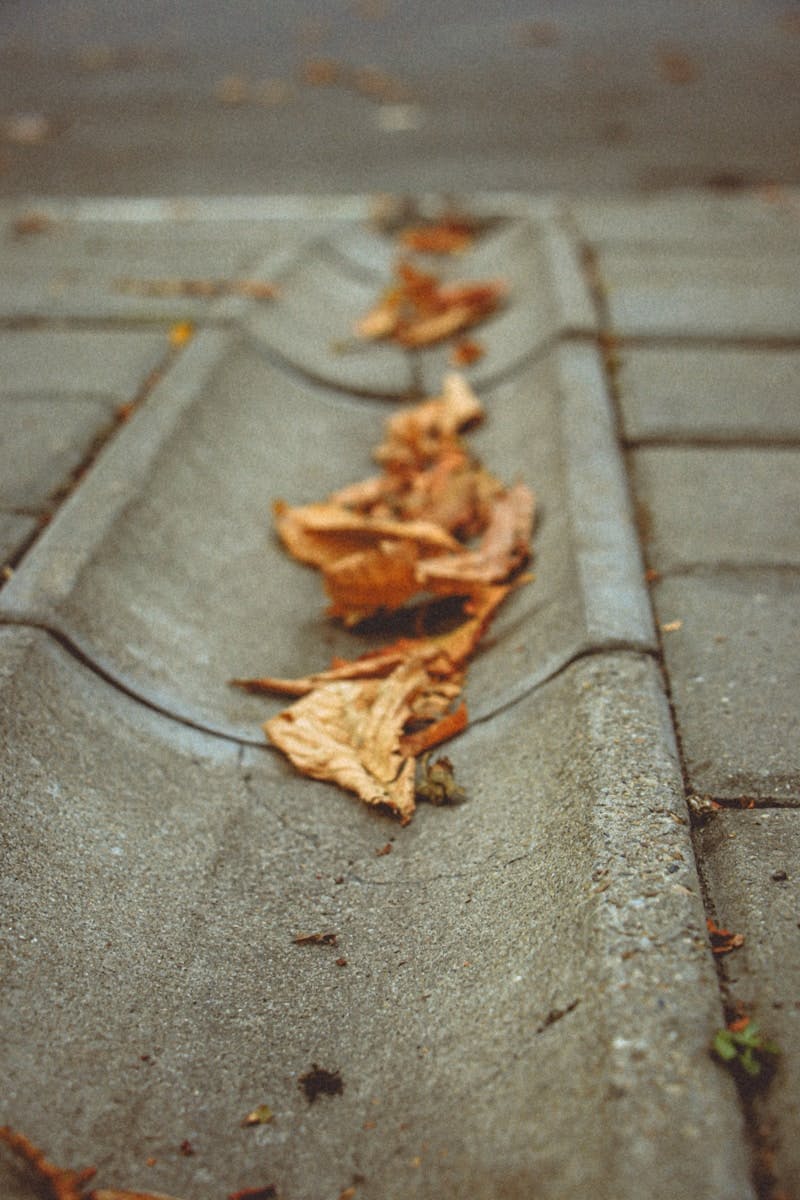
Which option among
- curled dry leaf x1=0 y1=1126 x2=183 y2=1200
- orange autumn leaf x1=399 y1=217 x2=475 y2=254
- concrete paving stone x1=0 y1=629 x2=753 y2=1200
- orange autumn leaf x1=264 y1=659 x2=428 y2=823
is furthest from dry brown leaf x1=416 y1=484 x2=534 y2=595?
orange autumn leaf x1=399 y1=217 x2=475 y2=254

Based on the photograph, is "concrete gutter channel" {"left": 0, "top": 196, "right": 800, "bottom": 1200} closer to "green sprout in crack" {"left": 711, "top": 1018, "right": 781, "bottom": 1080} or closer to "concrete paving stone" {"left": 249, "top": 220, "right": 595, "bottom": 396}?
"green sprout in crack" {"left": 711, "top": 1018, "right": 781, "bottom": 1080}

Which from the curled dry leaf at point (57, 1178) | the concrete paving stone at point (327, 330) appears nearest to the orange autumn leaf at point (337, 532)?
the concrete paving stone at point (327, 330)

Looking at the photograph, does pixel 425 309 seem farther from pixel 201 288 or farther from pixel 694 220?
pixel 694 220

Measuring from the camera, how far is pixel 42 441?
2.19 m

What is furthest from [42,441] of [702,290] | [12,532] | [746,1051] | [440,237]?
[440,237]

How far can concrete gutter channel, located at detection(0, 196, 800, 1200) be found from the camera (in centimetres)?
107

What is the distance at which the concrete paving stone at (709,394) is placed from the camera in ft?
7.54

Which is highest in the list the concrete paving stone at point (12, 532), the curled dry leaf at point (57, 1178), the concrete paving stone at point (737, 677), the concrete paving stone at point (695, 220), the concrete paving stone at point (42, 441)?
the concrete paving stone at point (12, 532)

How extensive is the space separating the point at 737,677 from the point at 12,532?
4.37ft

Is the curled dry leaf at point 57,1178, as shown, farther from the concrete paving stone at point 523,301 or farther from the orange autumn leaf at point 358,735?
the concrete paving stone at point 523,301

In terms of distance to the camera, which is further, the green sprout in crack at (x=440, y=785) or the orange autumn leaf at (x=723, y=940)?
the green sprout in crack at (x=440, y=785)

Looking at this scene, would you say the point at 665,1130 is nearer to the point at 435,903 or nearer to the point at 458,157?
the point at 435,903

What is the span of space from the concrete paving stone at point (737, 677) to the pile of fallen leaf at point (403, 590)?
359mm

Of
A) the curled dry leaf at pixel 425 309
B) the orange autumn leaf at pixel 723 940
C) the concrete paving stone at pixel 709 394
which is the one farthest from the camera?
the curled dry leaf at pixel 425 309
